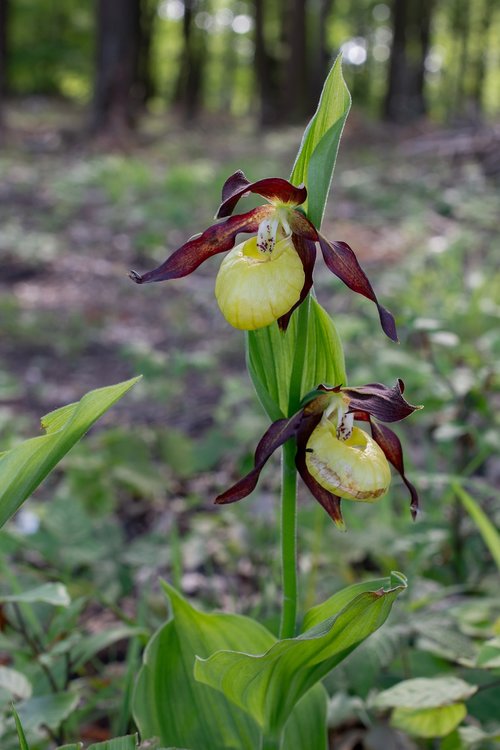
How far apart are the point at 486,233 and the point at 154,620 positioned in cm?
363

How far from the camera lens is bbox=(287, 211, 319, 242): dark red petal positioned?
3.11ft

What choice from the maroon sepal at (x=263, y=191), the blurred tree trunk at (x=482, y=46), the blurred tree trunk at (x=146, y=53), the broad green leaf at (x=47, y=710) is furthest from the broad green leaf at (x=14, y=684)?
the blurred tree trunk at (x=482, y=46)

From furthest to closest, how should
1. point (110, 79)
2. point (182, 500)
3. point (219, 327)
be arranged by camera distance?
point (110, 79), point (219, 327), point (182, 500)

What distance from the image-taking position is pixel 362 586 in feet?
3.09

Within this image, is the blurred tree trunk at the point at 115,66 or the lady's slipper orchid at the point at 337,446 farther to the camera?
the blurred tree trunk at the point at 115,66

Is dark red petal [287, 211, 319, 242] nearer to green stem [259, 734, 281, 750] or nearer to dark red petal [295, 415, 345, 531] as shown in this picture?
dark red petal [295, 415, 345, 531]

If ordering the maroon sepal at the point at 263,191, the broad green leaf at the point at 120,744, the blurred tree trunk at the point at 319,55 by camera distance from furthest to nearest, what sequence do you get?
the blurred tree trunk at the point at 319,55 < the maroon sepal at the point at 263,191 < the broad green leaf at the point at 120,744

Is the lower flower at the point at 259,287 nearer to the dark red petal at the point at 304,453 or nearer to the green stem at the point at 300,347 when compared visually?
the green stem at the point at 300,347

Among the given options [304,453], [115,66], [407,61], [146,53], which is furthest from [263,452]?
[146,53]

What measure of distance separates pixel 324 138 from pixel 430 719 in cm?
84

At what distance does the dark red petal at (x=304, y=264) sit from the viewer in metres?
0.94

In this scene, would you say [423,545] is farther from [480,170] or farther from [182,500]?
[480,170]

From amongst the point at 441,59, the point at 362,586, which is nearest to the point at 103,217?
the point at 362,586

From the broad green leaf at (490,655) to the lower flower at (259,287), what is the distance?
548mm
